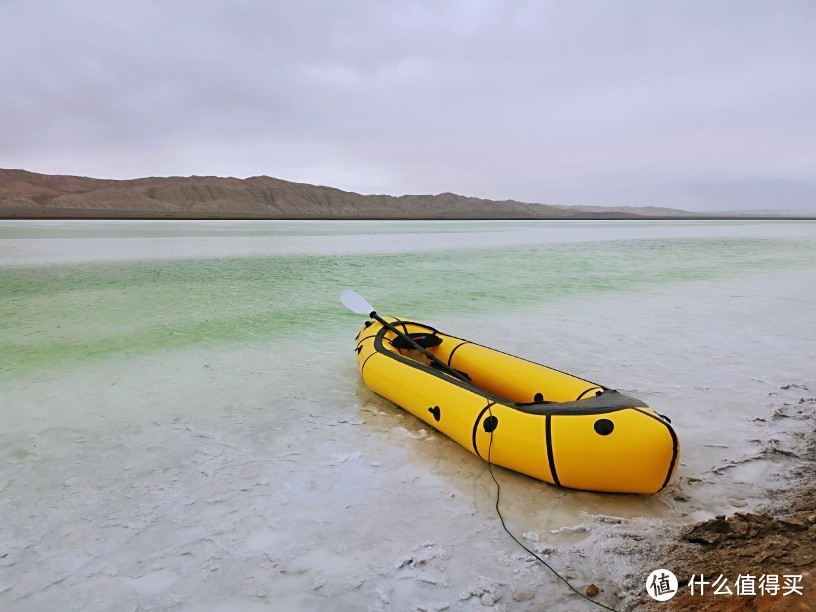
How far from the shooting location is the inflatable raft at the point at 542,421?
2.72 meters

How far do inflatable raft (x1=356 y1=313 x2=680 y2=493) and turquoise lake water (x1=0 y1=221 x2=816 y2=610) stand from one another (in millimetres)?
153

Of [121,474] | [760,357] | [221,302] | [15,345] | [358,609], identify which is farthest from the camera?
[221,302]

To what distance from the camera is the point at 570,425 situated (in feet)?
9.28

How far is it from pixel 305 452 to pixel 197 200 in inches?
3959

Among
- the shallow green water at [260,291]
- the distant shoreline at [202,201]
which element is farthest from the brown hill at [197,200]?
the shallow green water at [260,291]

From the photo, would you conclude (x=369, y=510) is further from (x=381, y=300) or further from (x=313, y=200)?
(x=313, y=200)

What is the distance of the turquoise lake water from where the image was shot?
2373mm

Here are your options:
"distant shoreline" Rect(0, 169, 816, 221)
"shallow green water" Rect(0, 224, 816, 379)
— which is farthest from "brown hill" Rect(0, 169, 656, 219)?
"shallow green water" Rect(0, 224, 816, 379)

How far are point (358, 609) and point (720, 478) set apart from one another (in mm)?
2330

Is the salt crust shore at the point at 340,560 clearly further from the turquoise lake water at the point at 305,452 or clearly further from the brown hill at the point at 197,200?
the brown hill at the point at 197,200

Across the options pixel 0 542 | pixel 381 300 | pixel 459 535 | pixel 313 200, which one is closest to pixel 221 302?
pixel 381 300

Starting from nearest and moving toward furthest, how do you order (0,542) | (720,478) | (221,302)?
(0,542) → (720,478) → (221,302)

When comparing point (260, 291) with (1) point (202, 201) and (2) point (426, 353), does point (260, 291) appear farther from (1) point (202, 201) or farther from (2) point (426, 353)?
(1) point (202, 201)

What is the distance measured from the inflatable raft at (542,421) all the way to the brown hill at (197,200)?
7370cm
